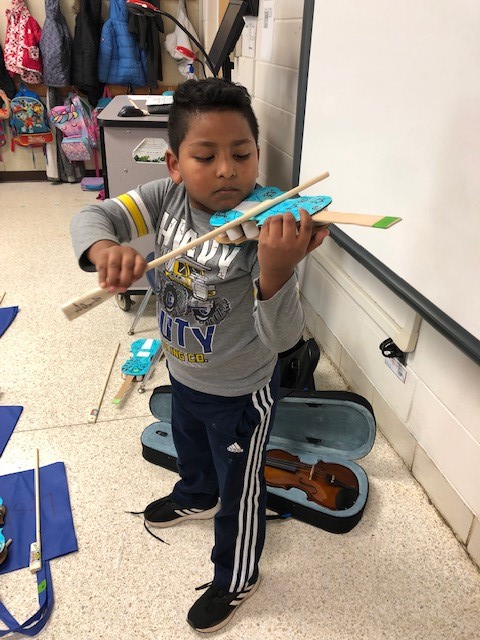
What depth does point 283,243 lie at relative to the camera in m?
0.65

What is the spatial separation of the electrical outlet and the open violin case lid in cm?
13

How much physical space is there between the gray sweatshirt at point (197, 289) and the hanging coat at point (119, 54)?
11.1 feet

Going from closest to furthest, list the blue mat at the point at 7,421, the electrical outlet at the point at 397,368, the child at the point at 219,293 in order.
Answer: the child at the point at 219,293
the electrical outlet at the point at 397,368
the blue mat at the point at 7,421

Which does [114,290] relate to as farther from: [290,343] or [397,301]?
[397,301]

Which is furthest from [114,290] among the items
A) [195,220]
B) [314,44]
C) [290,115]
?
[290,115]

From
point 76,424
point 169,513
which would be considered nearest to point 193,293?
point 169,513

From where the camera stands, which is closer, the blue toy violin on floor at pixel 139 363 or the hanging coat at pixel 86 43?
the blue toy violin on floor at pixel 139 363

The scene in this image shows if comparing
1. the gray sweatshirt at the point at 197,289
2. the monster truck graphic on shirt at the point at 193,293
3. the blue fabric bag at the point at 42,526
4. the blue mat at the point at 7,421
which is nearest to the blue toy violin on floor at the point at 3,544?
the blue fabric bag at the point at 42,526

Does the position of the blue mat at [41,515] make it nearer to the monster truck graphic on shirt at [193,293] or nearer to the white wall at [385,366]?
the monster truck graphic on shirt at [193,293]

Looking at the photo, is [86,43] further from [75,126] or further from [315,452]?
[315,452]

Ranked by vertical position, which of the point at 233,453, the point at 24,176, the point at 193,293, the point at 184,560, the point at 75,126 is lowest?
the point at 184,560

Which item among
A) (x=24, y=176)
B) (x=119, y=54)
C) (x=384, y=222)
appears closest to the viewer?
(x=384, y=222)

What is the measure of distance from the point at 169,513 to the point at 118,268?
805 mm

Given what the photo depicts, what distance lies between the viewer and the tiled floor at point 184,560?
3.49 feet
